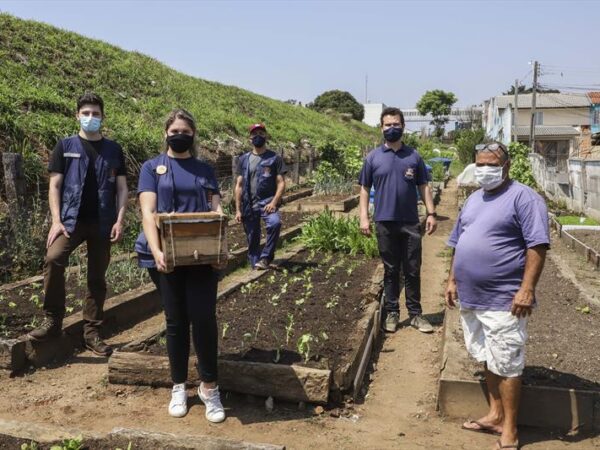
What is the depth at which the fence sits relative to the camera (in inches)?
579

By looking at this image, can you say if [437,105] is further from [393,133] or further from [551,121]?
[393,133]

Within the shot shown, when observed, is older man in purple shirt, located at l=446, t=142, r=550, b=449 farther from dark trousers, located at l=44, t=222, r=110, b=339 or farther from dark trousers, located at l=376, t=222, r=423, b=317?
dark trousers, located at l=44, t=222, r=110, b=339

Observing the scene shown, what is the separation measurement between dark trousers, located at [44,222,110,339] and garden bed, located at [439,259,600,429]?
2988 millimetres

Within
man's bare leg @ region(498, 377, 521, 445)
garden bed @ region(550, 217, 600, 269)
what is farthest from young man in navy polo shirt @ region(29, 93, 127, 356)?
garden bed @ region(550, 217, 600, 269)

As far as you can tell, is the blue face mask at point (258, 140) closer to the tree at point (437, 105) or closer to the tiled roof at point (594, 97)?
the tiled roof at point (594, 97)

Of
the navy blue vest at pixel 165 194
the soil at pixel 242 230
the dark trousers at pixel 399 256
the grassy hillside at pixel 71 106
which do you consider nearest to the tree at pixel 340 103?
the grassy hillside at pixel 71 106

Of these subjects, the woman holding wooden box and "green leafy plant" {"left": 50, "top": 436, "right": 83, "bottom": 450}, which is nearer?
"green leafy plant" {"left": 50, "top": 436, "right": 83, "bottom": 450}

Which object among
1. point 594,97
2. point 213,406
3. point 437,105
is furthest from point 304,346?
point 437,105

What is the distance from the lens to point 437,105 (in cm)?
7481

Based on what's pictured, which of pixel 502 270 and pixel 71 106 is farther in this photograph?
pixel 71 106

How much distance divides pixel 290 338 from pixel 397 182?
6.22ft

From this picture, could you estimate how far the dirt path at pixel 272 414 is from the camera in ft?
12.0

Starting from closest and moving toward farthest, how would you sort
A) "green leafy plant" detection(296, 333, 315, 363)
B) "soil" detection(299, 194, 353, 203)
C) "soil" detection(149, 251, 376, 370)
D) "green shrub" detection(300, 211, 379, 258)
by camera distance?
"green leafy plant" detection(296, 333, 315, 363)
"soil" detection(149, 251, 376, 370)
"green shrub" detection(300, 211, 379, 258)
"soil" detection(299, 194, 353, 203)

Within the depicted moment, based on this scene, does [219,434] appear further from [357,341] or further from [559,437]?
[559,437]
